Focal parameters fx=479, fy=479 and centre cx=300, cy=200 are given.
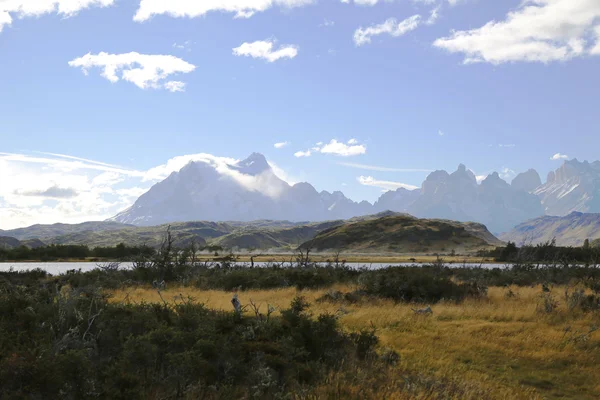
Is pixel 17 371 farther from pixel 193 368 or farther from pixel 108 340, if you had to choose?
pixel 108 340

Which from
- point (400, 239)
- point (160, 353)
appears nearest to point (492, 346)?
point (160, 353)

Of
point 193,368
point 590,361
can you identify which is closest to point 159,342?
point 193,368

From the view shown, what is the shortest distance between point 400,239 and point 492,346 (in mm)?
157572

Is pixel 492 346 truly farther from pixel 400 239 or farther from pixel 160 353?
pixel 400 239

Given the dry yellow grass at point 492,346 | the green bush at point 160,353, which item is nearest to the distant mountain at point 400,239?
the dry yellow grass at point 492,346

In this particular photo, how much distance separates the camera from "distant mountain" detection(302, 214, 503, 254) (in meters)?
161

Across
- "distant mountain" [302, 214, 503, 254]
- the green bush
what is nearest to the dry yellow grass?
the green bush

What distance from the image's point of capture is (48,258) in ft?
356

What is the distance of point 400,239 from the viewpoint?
16812 centimetres

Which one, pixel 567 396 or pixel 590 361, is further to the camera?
pixel 590 361

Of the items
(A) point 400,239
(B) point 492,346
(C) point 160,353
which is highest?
(A) point 400,239

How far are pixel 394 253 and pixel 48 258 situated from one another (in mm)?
97088

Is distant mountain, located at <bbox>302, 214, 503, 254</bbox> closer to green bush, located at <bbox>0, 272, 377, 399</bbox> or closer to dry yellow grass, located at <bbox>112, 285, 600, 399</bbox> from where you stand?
dry yellow grass, located at <bbox>112, 285, 600, 399</bbox>

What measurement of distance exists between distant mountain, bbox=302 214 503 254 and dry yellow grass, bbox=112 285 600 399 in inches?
5441
